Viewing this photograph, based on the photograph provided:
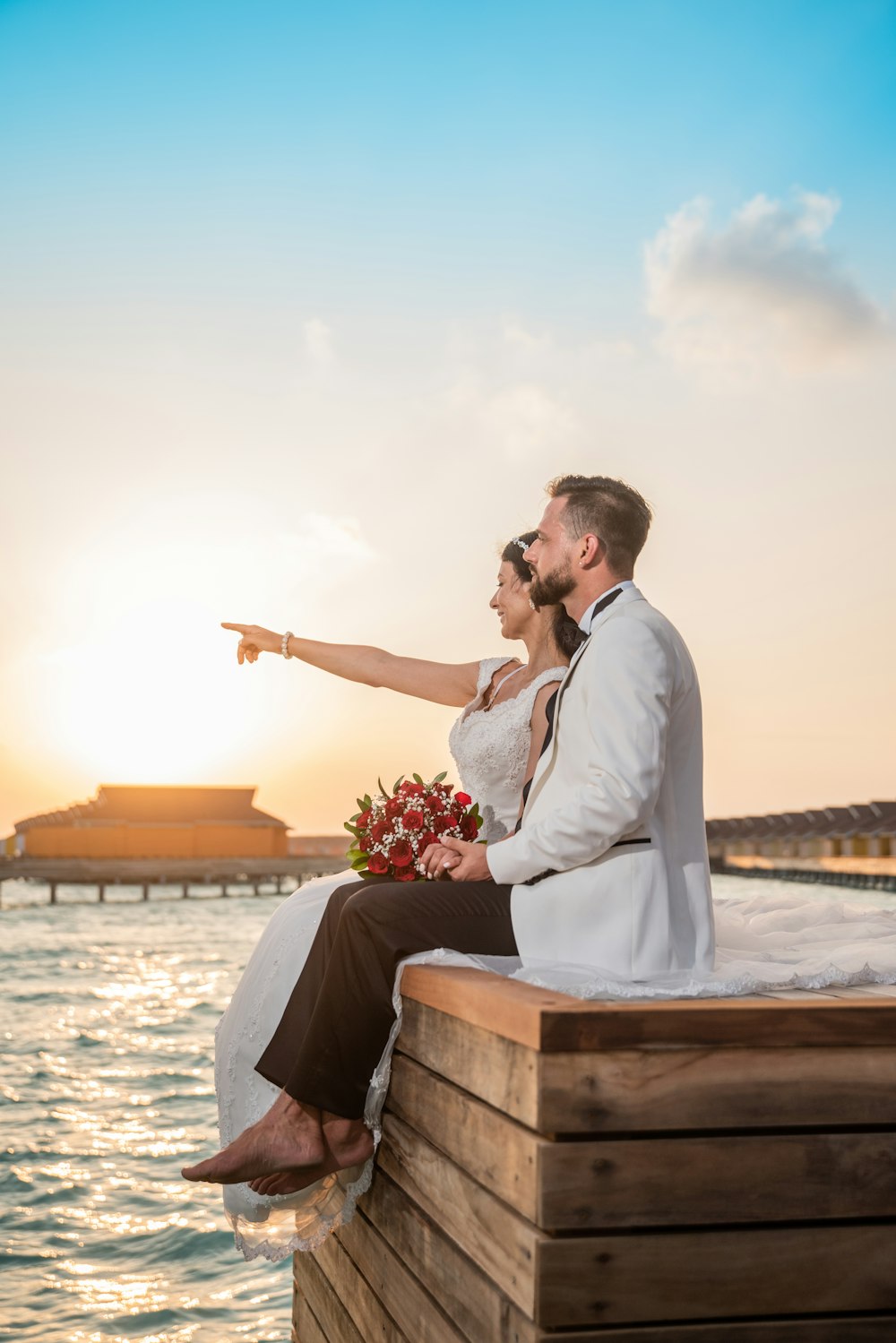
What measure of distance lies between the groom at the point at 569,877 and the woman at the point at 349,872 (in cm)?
20

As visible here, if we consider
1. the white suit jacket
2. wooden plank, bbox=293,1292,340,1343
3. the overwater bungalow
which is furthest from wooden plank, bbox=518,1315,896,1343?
the overwater bungalow

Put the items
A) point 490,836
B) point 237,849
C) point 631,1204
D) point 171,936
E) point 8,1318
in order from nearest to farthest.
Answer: point 631,1204 → point 490,836 → point 8,1318 → point 171,936 → point 237,849

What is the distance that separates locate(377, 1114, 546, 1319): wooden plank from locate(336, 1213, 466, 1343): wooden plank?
0.17m

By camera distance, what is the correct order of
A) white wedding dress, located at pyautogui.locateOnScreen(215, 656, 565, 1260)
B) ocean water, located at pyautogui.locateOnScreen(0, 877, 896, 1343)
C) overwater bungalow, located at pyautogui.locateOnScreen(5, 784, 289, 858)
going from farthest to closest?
overwater bungalow, located at pyautogui.locateOnScreen(5, 784, 289, 858) < ocean water, located at pyautogui.locateOnScreen(0, 877, 896, 1343) < white wedding dress, located at pyautogui.locateOnScreen(215, 656, 565, 1260)

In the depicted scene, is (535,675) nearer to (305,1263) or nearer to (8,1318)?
(305,1263)

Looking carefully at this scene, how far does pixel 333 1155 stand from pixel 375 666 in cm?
208

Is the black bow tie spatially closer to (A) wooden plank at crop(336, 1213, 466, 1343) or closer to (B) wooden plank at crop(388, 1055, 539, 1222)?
(B) wooden plank at crop(388, 1055, 539, 1222)

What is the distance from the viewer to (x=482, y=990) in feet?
7.23

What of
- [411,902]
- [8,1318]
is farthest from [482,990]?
[8,1318]

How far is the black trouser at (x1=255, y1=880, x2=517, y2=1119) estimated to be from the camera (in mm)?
2699

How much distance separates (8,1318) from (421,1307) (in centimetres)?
364

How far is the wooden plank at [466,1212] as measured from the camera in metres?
1.95

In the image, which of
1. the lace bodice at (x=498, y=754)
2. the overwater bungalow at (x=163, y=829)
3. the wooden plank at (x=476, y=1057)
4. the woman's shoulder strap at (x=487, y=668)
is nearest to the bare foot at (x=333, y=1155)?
the wooden plank at (x=476, y=1057)

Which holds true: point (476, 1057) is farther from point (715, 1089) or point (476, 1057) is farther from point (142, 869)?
point (142, 869)
